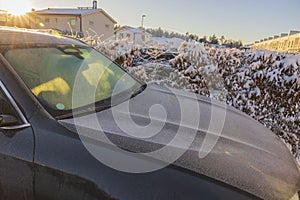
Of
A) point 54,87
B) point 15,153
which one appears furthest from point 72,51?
point 15,153

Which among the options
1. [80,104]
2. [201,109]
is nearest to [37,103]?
[80,104]

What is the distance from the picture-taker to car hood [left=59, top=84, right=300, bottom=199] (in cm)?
139

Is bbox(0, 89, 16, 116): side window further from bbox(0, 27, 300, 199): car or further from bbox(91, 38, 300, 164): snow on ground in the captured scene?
bbox(91, 38, 300, 164): snow on ground

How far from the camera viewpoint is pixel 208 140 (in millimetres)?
1698

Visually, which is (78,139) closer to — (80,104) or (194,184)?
(80,104)

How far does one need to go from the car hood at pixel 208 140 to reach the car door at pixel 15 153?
0.79ft

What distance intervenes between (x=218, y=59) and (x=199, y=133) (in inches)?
131

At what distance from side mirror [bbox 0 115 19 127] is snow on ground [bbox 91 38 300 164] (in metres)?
3.64

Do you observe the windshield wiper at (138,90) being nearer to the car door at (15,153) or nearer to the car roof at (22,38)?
the car roof at (22,38)

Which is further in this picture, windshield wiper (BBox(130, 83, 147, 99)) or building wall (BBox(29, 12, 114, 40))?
building wall (BBox(29, 12, 114, 40))

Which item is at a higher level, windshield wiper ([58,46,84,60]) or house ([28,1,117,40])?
house ([28,1,117,40])

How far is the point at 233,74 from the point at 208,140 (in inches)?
127

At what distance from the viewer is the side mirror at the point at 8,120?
146 centimetres

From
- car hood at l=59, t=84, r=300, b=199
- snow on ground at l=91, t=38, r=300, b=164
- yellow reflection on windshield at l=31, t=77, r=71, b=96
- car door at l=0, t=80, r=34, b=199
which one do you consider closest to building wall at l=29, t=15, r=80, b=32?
snow on ground at l=91, t=38, r=300, b=164
